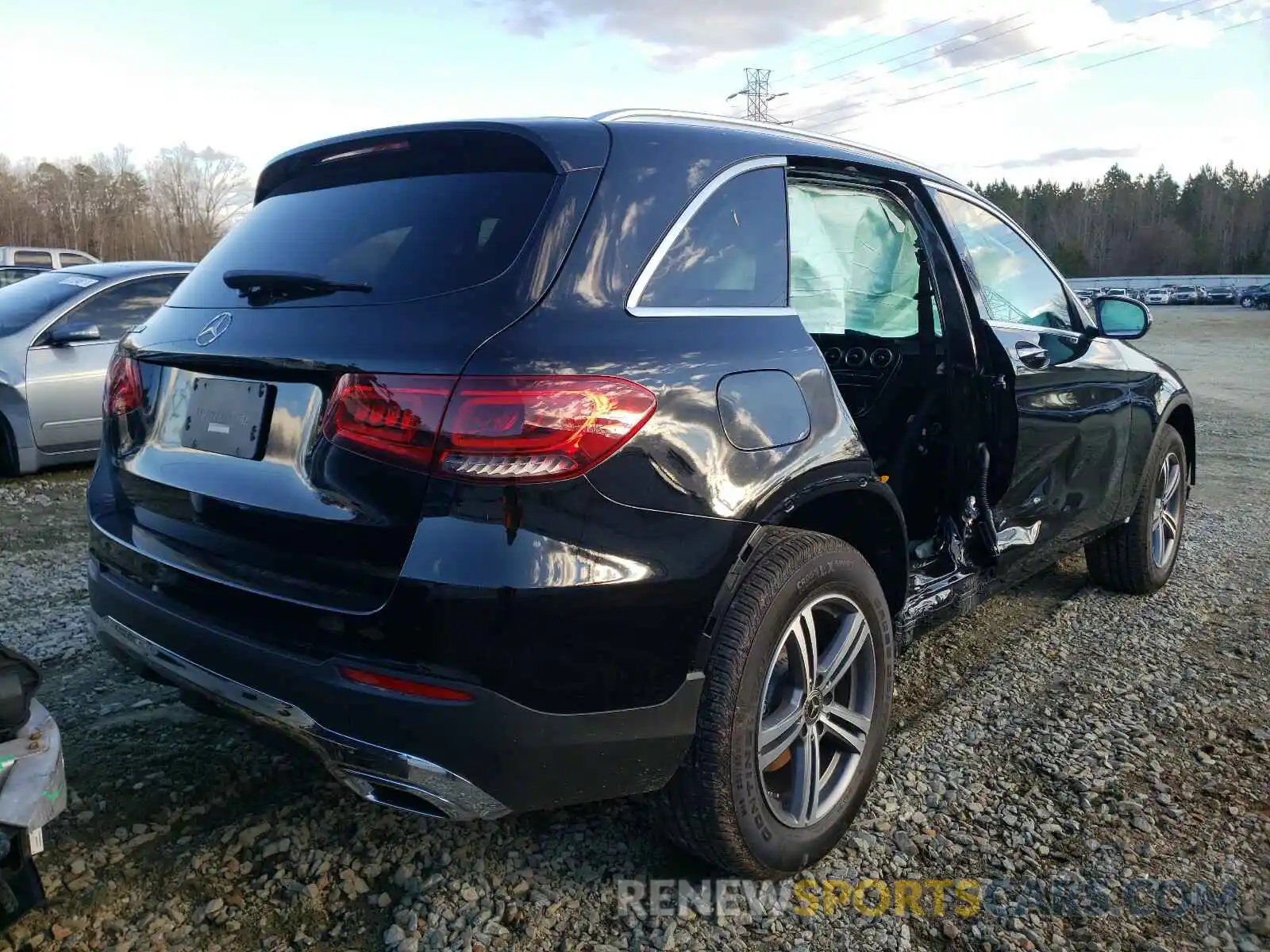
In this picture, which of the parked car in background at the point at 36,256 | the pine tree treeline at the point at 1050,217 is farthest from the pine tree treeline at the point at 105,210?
the parked car in background at the point at 36,256

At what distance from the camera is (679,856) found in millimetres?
2504

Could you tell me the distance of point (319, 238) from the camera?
2.37m

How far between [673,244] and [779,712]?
1.13 metres

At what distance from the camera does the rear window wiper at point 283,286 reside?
7.10 ft

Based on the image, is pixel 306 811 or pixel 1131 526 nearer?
pixel 306 811

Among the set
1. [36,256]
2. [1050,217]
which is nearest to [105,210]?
[36,256]

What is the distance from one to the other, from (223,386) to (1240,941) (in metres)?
2.59

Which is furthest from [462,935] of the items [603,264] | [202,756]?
[603,264]

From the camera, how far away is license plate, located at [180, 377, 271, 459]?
2113 mm

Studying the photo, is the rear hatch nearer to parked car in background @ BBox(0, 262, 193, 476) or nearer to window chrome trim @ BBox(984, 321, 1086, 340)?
window chrome trim @ BBox(984, 321, 1086, 340)

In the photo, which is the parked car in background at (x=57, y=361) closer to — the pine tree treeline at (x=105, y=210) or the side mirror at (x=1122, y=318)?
the side mirror at (x=1122, y=318)

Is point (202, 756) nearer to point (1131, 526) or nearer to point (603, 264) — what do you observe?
point (603, 264)

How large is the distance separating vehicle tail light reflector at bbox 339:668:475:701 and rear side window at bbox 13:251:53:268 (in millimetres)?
26933

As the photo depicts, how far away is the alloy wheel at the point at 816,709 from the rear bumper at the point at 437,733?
1.15 ft
